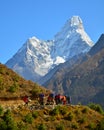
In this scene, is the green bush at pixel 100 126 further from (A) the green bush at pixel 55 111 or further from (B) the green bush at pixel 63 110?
(A) the green bush at pixel 55 111

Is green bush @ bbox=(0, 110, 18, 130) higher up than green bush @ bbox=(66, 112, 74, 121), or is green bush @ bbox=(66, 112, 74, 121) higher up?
green bush @ bbox=(66, 112, 74, 121)

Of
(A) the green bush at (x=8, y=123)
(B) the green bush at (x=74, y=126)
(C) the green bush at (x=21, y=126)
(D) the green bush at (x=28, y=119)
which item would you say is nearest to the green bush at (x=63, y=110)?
(B) the green bush at (x=74, y=126)

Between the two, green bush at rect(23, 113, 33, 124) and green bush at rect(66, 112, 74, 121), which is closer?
green bush at rect(23, 113, 33, 124)

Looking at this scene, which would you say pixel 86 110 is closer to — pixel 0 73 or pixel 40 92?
pixel 40 92

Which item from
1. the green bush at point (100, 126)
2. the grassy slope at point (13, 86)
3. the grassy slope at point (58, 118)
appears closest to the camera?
the grassy slope at point (58, 118)

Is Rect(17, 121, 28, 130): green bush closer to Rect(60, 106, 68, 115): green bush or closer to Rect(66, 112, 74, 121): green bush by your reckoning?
Rect(66, 112, 74, 121): green bush

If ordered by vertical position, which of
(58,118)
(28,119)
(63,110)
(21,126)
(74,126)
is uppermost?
(63,110)

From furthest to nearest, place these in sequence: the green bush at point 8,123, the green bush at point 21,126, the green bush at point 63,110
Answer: the green bush at point 63,110 < the green bush at point 21,126 < the green bush at point 8,123

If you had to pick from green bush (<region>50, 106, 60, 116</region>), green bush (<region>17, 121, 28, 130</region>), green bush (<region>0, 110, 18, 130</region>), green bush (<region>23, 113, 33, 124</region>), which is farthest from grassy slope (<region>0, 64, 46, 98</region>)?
green bush (<region>17, 121, 28, 130</region>)

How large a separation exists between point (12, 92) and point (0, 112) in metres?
8.52

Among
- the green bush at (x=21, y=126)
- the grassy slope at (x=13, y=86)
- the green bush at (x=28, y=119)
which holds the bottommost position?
the green bush at (x=21, y=126)

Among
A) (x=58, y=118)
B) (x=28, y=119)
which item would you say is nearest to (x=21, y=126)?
(x=28, y=119)

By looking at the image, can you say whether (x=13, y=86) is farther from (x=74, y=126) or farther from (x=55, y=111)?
(x=74, y=126)

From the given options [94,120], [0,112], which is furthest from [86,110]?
[0,112]
